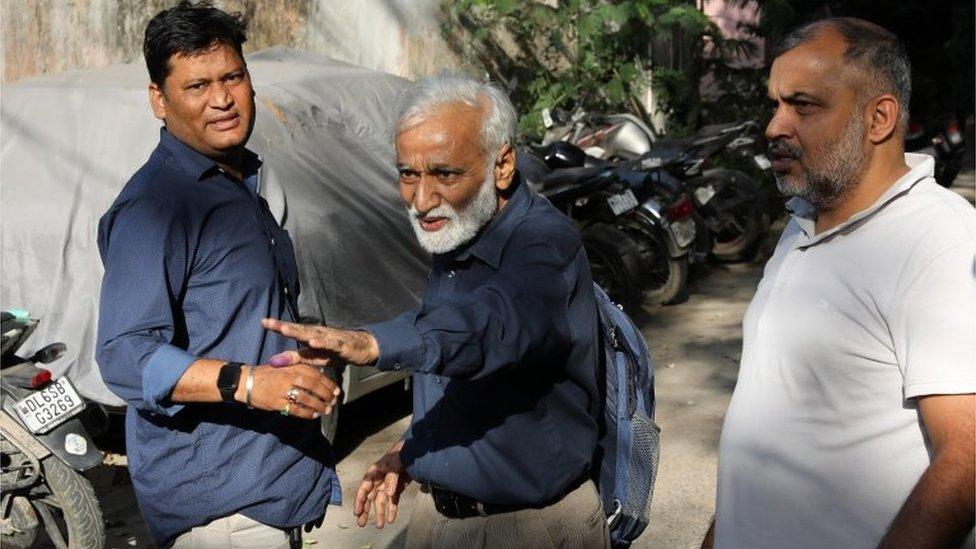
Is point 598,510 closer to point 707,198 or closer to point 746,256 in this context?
point 707,198

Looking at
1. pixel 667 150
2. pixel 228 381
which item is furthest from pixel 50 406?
pixel 667 150

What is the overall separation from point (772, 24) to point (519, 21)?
106 inches

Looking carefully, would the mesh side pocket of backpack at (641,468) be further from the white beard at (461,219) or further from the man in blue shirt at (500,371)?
the white beard at (461,219)

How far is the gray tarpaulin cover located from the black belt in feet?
9.49

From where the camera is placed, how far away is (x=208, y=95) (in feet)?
10.2

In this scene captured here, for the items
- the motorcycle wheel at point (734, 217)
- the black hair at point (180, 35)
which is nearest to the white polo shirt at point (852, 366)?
the black hair at point (180, 35)

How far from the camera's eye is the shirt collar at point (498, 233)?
270 cm

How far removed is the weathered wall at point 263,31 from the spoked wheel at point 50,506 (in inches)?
134

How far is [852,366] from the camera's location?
2.13 meters

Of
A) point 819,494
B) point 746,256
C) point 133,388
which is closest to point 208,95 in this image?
point 133,388

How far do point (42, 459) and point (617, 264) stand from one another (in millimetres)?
4378

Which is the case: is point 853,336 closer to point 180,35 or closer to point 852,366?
point 852,366

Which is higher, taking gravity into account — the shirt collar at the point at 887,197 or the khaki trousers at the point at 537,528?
the shirt collar at the point at 887,197

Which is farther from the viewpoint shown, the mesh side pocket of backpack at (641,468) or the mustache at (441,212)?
the mesh side pocket of backpack at (641,468)
